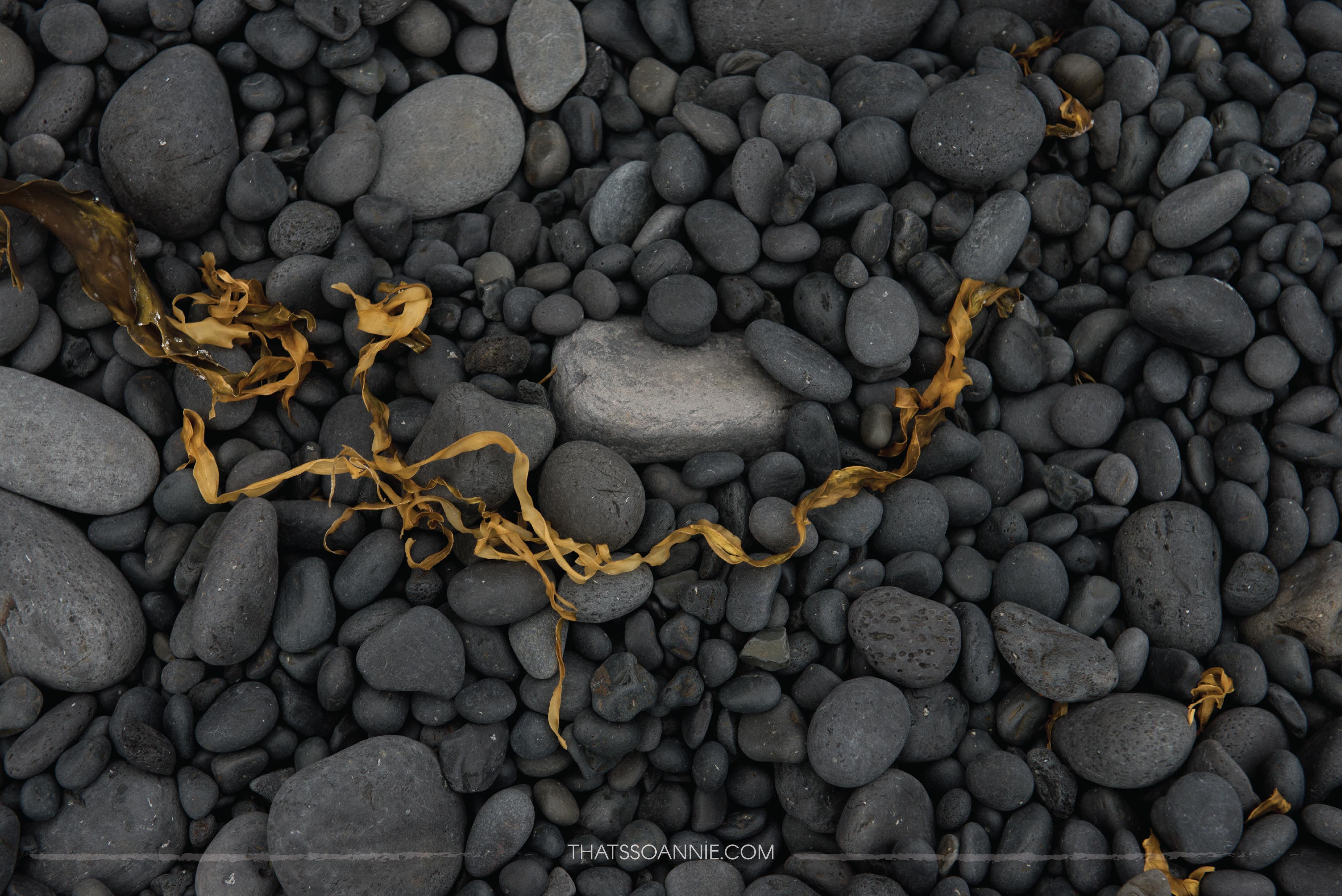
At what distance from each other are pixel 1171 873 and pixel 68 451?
10.1 ft

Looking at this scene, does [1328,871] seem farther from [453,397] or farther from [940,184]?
[453,397]

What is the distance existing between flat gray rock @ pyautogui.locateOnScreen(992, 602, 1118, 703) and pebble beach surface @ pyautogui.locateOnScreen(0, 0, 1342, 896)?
2cm

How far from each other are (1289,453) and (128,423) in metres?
3.40

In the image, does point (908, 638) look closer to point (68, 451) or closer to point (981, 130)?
point (981, 130)

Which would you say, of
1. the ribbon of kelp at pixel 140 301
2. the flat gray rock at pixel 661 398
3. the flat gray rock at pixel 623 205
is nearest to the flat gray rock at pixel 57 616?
the ribbon of kelp at pixel 140 301

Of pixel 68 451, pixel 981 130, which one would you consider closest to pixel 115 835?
pixel 68 451

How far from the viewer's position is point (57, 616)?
229 cm

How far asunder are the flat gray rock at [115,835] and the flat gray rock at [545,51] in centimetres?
236

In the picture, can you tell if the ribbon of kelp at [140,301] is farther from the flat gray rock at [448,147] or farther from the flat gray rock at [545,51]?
the flat gray rock at [545,51]

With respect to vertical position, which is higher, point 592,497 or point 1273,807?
point 592,497

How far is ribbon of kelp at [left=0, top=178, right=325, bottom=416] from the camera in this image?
8.25ft

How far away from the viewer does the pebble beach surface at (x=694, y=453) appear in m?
2.22

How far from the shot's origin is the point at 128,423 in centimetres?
253

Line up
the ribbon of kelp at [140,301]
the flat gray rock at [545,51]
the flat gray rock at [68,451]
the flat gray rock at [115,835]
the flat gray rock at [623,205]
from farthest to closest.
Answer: the flat gray rock at [545,51], the flat gray rock at [623,205], the ribbon of kelp at [140,301], the flat gray rock at [68,451], the flat gray rock at [115,835]
